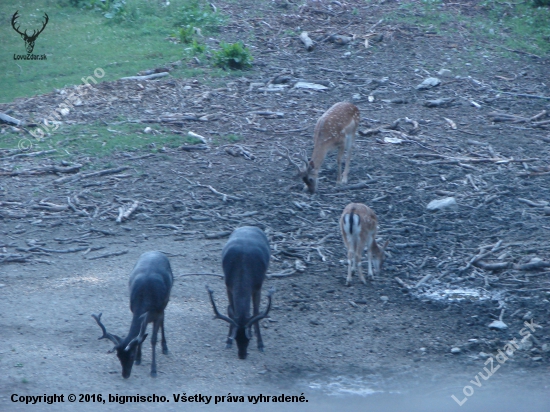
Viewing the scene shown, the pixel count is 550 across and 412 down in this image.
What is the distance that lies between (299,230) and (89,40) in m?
11.6

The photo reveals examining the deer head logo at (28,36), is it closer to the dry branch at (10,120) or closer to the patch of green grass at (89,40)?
the patch of green grass at (89,40)

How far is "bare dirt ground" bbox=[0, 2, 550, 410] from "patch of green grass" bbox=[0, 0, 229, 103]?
63.7 inches

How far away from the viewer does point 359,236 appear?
9320 mm

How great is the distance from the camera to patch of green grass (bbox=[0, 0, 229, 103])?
17.3 metres

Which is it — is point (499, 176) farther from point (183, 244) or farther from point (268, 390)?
point (268, 390)

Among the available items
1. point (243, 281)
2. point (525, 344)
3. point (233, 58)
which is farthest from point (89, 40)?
point (525, 344)

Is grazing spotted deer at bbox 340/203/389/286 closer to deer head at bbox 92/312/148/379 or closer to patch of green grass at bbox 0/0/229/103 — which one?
deer head at bbox 92/312/148/379

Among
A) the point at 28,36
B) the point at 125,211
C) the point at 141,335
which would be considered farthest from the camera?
the point at 28,36

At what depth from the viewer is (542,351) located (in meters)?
7.64

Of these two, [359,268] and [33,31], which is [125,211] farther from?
[33,31]

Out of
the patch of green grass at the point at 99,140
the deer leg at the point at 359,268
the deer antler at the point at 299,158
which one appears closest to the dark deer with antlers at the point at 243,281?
the deer leg at the point at 359,268

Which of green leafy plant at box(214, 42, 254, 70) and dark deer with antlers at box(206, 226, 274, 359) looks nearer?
dark deer with antlers at box(206, 226, 274, 359)

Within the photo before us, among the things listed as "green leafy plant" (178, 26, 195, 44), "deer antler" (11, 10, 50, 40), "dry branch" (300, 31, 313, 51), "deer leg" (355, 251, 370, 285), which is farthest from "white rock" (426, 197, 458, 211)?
"deer antler" (11, 10, 50, 40)

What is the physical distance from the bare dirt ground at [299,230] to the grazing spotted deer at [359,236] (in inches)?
10.5
